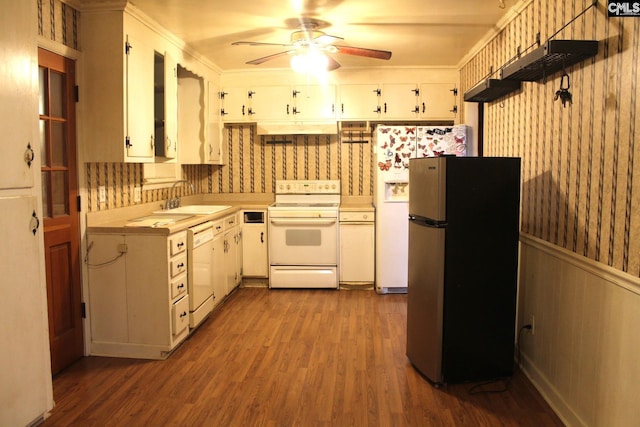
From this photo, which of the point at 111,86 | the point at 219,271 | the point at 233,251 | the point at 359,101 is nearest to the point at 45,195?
the point at 111,86

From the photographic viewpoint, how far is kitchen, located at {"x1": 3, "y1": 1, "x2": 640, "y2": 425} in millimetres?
2070

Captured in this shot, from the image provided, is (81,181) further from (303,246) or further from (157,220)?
(303,246)

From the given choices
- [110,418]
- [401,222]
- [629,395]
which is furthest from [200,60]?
[629,395]

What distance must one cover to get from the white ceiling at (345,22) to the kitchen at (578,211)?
364mm

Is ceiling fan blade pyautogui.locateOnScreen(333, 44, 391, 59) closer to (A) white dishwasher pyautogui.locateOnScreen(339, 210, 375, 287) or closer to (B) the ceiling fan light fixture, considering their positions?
(B) the ceiling fan light fixture

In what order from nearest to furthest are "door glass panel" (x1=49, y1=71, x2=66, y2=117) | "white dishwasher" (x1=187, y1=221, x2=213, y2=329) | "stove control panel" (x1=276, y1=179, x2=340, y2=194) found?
"door glass panel" (x1=49, y1=71, x2=66, y2=117) → "white dishwasher" (x1=187, y1=221, x2=213, y2=329) → "stove control panel" (x1=276, y1=179, x2=340, y2=194)

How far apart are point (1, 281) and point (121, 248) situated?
1.13 meters

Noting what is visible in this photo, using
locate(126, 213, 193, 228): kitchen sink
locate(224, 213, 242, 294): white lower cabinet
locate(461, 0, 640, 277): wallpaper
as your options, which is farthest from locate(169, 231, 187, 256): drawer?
locate(461, 0, 640, 277): wallpaper

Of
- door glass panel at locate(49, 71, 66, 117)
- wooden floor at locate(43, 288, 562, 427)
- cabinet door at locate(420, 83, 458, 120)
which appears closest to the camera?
wooden floor at locate(43, 288, 562, 427)

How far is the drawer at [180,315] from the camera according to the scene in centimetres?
344

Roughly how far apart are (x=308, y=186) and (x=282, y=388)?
3.12 metres

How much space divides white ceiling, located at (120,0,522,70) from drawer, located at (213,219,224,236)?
165 centimetres

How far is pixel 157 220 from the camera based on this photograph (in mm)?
3768

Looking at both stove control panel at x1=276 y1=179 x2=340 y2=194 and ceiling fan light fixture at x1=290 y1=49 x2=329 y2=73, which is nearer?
ceiling fan light fixture at x1=290 y1=49 x2=329 y2=73
